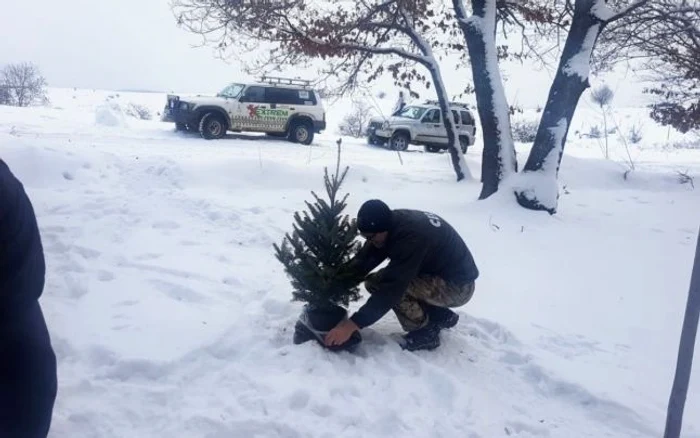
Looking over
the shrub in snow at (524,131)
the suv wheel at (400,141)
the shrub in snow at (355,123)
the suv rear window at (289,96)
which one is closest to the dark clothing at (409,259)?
the suv rear window at (289,96)

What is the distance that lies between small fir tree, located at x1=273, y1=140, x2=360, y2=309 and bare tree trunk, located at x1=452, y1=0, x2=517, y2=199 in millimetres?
5839

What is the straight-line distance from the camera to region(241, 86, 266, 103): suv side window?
18.2 meters

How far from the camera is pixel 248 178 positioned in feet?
32.3

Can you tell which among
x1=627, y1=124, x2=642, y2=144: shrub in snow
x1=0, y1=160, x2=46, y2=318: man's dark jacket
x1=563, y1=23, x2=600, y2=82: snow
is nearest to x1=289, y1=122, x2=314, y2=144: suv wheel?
x1=563, y1=23, x2=600, y2=82: snow

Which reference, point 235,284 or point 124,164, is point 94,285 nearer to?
point 235,284

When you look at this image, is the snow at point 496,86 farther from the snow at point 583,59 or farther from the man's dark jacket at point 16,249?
the man's dark jacket at point 16,249

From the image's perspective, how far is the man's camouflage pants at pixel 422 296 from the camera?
396cm

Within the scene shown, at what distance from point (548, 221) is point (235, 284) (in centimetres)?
508

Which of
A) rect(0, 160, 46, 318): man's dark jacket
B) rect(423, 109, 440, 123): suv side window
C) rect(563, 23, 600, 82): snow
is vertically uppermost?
rect(563, 23, 600, 82): snow

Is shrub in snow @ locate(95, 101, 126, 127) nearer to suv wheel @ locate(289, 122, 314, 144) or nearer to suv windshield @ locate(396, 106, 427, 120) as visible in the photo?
suv wheel @ locate(289, 122, 314, 144)

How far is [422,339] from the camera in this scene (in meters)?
3.99

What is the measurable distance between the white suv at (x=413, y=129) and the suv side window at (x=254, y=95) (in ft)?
15.2

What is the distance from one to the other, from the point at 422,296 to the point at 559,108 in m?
5.69

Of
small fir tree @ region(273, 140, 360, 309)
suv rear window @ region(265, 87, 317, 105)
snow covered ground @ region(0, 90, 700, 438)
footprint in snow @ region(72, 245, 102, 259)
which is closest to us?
snow covered ground @ region(0, 90, 700, 438)
